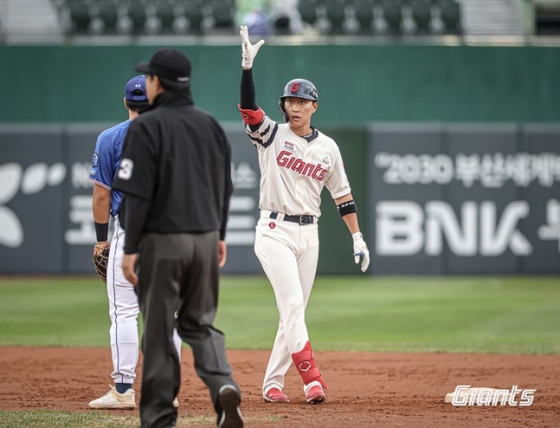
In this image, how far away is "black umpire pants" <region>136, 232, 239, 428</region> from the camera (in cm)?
486

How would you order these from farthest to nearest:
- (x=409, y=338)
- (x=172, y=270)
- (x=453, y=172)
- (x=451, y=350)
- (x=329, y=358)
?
1. (x=453, y=172)
2. (x=409, y=338)
3. (x=451, y=350)
4. (x=329, y=358)
5. (x=172, y=270)

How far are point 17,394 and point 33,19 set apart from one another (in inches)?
505

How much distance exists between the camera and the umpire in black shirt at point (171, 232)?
15.8 ft

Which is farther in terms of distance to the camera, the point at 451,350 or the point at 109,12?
the point at 109,12

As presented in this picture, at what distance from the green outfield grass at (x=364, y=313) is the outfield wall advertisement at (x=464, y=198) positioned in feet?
1.24

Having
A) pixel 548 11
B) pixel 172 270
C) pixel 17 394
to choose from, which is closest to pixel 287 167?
pixel 172 270

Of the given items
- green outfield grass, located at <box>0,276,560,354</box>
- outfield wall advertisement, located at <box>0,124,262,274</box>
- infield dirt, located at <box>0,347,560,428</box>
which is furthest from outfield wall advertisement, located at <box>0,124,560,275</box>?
infield dirt, located at <box>0,347,560,428</box>

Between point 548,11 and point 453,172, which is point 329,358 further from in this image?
point 548,11

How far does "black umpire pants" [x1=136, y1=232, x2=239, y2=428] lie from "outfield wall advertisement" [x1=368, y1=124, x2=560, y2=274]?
38.4 feet

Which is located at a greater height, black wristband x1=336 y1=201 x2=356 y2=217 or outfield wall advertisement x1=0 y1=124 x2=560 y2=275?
black wristband x1=336 y1=201 x2=356 y2=217

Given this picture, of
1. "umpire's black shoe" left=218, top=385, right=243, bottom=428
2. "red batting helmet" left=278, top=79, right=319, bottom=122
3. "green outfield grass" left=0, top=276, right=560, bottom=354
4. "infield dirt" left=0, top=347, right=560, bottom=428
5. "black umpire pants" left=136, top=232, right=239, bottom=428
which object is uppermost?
"red batting helmet" left=278, top=79, right=319, bottom=122

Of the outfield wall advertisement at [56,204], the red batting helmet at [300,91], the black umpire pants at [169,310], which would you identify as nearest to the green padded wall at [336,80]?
the outfield wall advertisement at [56,204]

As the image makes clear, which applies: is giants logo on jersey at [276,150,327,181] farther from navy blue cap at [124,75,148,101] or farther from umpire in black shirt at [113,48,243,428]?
umpire in black shirt at [113,48,243,428]

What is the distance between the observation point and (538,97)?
18.1 meters
